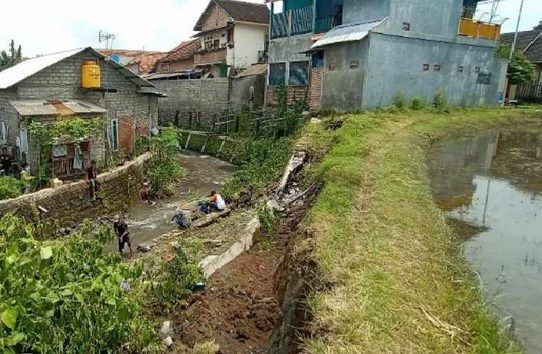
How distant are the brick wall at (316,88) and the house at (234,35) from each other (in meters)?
11.7

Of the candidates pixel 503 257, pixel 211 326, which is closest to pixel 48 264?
pixel 211 326

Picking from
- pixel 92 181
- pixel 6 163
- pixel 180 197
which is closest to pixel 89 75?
pixel 6 163

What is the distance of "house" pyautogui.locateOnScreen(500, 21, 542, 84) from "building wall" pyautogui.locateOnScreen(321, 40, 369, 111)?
18.9 meters

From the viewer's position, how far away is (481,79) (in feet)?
80.4

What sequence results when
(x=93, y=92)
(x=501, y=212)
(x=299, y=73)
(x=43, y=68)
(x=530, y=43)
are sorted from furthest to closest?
(x=530, y=43) < (x=299, y=73) < (x=93, y=92) < (x=43, y=68) < (x=501, y=212)

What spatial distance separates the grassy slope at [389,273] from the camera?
453 centimetres

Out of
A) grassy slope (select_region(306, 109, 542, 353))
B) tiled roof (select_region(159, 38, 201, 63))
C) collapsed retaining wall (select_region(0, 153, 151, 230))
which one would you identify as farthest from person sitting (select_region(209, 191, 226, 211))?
tiled roof (select_region(159, 38, 201, 63))

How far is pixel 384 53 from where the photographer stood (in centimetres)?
1981

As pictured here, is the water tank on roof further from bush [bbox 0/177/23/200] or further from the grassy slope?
the grassy slope

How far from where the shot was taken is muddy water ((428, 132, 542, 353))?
574 cm

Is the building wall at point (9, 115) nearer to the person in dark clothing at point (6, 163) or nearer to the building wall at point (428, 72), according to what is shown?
the person in dark clothing at point (6, 163)

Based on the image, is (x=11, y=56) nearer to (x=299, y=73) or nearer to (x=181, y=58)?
(x=181, y=58)

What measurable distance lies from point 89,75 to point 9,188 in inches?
302

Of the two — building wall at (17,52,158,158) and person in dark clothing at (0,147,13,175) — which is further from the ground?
building wall at (17,52,158,158)
